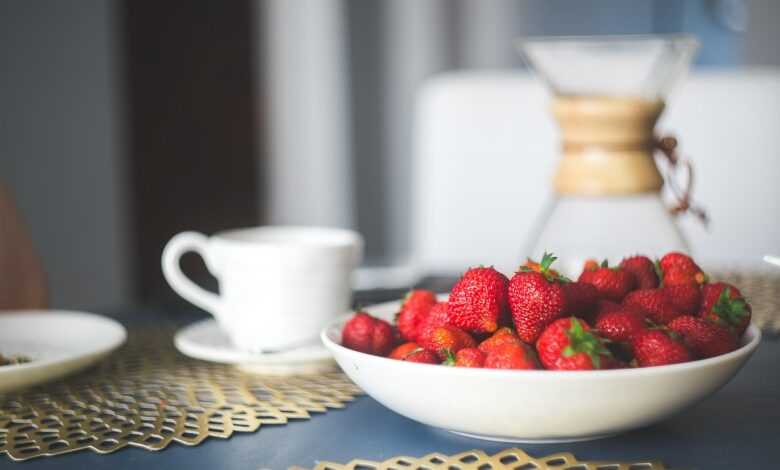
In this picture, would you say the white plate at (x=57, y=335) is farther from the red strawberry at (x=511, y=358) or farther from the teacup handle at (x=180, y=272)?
the red strawberry at (x=511, y=358)

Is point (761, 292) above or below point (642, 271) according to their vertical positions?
below

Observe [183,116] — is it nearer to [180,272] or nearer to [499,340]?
[180,272]

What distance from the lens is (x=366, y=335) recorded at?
664mm

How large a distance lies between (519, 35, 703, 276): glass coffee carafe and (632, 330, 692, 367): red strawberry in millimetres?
394

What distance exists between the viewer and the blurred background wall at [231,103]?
2.88 m

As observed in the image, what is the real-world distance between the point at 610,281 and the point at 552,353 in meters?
0.14

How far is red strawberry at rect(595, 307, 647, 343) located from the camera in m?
0.58

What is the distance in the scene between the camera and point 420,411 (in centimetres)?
58

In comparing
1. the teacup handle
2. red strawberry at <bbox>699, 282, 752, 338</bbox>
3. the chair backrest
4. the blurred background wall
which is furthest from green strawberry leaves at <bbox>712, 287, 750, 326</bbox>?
the blurred background wall

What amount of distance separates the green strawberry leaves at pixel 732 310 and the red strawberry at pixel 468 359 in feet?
0.59

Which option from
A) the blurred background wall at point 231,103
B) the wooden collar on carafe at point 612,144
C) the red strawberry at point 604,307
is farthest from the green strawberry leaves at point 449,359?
the blurred background wall at point 231,103

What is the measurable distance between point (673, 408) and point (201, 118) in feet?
9.66

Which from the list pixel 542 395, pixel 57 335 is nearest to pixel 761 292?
pixel 542 395

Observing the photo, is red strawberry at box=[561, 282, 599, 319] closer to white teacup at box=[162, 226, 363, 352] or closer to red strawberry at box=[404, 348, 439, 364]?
red strawberry at box=[404, 348, 439, 364]
